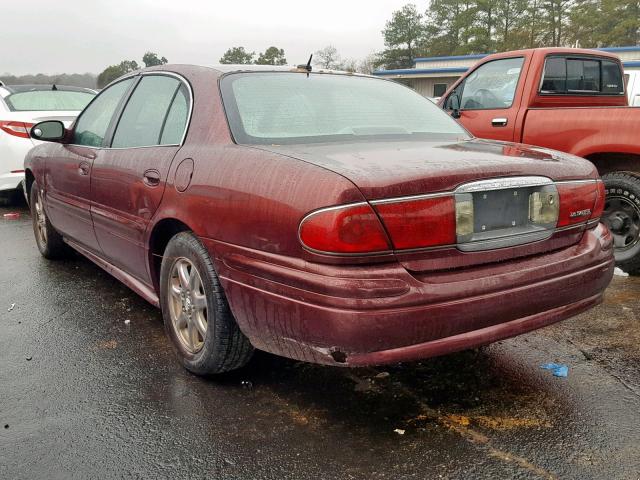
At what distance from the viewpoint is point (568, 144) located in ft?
16.1

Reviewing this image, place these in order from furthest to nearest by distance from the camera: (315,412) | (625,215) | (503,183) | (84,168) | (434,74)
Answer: (434,74)
(625,215)
(84,168)
(315,412)
(503,183)

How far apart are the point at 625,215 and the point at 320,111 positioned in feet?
10.2

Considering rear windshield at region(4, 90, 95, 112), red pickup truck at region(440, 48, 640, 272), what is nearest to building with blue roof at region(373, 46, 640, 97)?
rear windshield at region(4, 90, 95, 112)

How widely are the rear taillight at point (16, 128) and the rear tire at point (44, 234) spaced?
2.40 metres

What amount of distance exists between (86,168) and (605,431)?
3431 millimetres

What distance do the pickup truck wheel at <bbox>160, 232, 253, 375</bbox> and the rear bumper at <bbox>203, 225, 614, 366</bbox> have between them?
0.14 metres

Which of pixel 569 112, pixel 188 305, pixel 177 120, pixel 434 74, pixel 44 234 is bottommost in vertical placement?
pixel 44 234

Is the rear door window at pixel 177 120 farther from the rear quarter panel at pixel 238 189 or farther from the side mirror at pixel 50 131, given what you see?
the side mirror at pixel 50 131

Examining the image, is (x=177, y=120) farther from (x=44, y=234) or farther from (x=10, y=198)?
(x=10, y=198)

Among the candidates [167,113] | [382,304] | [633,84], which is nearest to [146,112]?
[167,113]

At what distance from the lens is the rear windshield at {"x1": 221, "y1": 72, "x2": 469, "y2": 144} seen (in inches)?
114

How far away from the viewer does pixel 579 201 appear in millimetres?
2746

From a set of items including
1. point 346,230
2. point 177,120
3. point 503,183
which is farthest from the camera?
point 177,120

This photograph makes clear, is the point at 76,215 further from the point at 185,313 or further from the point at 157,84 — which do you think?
the point at 185,313
